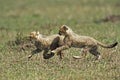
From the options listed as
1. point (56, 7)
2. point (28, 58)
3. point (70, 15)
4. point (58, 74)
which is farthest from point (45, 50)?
point (56, 7)

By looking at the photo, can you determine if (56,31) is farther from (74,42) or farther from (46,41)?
(74,42)

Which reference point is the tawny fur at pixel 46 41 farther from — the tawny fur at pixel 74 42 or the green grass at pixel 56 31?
the green grass at pixel 56 31

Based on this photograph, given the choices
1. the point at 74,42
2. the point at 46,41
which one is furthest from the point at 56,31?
the point at 74,42

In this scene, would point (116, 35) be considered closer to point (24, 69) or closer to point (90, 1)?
point (24, 69)

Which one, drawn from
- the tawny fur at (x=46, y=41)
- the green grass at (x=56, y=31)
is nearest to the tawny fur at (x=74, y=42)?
the tawny fur at (x=46, y=41)

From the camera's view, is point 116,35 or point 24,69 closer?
point 24,69

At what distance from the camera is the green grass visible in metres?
9.45

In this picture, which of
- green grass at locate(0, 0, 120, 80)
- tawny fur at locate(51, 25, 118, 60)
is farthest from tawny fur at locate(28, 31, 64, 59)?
green grass at locate(0, 0, 120, 80)

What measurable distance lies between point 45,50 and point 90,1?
14291 millimetres

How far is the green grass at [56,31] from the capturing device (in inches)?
372

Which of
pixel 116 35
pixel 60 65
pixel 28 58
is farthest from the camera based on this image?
pixel 116 35

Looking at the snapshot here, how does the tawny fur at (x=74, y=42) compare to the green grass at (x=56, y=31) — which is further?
the tawny fur at (x=74, y=42)

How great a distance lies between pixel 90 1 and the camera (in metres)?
24.7

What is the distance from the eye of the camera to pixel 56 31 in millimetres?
14188
